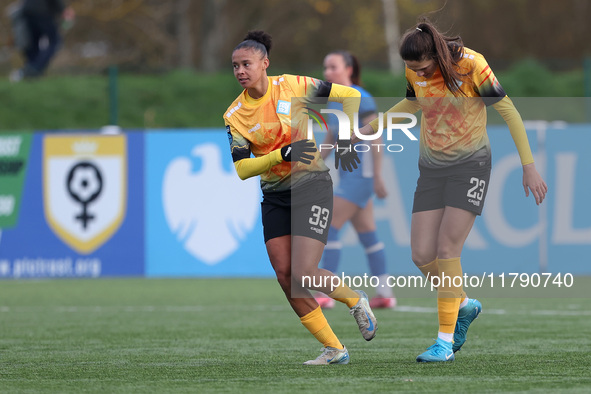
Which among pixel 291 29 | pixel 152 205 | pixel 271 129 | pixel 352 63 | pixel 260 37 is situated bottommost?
pixel 152 205

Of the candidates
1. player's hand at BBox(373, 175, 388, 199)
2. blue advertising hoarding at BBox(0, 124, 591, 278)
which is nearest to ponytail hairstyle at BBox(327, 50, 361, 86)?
player's hand at BBox(373, 175, 388, 199)

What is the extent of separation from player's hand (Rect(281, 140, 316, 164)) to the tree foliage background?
23659 mm

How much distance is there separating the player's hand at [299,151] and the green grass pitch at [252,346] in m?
1.15

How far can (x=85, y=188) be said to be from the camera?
13.7m

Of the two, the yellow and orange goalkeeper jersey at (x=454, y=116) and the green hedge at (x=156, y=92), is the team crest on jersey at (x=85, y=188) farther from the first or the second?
the yellow and orange goalkeeper jersey at (x=454, y=116)

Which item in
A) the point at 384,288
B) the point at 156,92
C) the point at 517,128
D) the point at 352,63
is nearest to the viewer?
the point at 517,128

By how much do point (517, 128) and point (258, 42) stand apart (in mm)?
1526

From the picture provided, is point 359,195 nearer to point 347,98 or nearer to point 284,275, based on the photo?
point 347,98

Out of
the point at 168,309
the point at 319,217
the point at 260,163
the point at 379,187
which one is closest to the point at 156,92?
the point at 168,309

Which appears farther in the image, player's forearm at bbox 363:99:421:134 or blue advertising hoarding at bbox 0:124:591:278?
blue advertising hoarding at bbox 0:124:591:278

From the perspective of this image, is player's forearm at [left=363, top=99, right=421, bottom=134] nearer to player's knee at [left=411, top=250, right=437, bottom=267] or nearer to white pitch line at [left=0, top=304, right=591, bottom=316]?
player's knee at [left=411, top=250, right=437, bottom=267]

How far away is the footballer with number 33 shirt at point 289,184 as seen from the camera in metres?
6.19

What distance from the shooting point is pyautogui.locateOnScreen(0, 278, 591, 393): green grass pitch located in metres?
5.54

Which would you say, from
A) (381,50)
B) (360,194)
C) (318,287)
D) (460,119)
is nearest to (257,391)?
(318,287)
